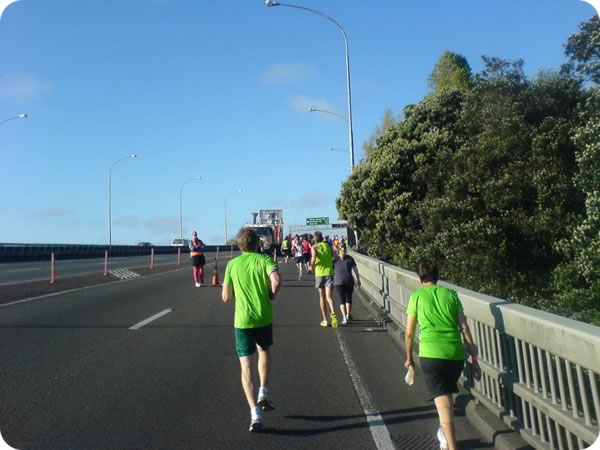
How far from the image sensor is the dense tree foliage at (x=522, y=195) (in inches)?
498

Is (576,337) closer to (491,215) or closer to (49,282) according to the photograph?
(491,215)

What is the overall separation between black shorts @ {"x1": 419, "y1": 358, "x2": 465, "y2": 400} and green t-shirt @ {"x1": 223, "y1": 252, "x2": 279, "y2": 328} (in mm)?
1796

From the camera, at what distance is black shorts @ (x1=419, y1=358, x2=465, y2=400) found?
5.06 meters

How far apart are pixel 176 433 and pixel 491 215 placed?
41.8ft

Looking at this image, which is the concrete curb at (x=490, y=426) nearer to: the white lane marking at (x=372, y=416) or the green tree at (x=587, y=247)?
the white lane marking at (x=372, y=416)

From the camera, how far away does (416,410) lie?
21.3 feet

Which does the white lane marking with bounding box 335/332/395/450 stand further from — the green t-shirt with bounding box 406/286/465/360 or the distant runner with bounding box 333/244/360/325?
the distant runner with bounding box 333/244/360/325

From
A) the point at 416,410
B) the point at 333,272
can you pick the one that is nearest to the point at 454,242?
the point at 333,272

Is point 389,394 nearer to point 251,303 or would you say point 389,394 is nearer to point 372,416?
point 372,416

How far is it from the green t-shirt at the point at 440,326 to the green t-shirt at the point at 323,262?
756 cm

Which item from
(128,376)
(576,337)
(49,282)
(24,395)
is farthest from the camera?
(49,282)

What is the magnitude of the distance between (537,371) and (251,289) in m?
2.77

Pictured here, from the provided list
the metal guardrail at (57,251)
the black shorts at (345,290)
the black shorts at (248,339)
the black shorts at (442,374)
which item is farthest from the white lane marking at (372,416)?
the metal guardrail at (57,251)

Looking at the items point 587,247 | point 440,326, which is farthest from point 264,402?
point 587,247
